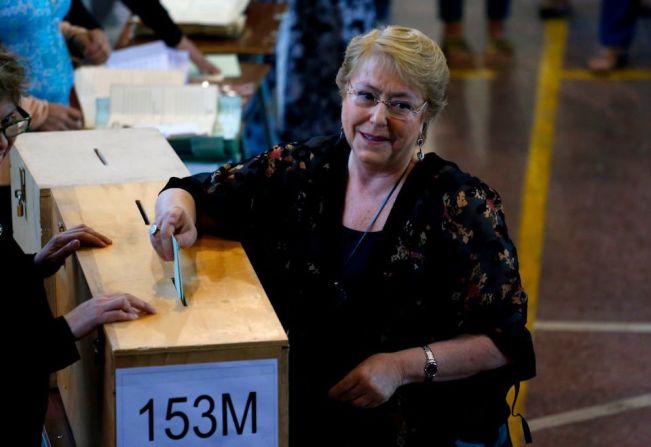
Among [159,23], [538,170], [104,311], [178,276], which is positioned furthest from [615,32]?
[104,311]

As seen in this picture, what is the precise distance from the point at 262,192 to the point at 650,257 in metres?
3.14

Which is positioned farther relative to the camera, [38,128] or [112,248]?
[38,128]

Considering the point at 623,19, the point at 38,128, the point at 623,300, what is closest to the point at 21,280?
the point at 38,128

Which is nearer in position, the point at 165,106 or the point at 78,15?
the point at 165,106

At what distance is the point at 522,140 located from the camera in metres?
6.93

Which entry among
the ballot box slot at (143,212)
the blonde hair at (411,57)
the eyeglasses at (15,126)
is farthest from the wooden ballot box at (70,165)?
the blonde hair at (411,57)

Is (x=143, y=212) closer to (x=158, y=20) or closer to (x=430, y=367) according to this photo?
(x=430, y=367)

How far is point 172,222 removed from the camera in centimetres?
248

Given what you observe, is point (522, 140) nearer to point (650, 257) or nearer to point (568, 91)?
point (568, 91)

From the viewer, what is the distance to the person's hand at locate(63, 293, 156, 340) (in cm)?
213

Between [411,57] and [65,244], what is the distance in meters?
0.83

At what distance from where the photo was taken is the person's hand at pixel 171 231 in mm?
2416

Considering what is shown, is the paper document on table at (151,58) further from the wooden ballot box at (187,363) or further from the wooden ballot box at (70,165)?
the wooden ballot box at (187,363)

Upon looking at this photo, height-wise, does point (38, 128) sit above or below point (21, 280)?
below
